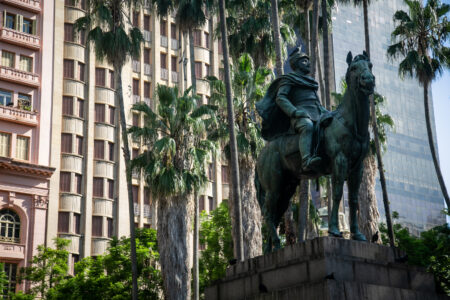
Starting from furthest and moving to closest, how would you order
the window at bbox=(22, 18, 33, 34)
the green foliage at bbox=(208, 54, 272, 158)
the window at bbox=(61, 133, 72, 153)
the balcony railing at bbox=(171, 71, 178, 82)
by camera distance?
the balcony railing at bbox=(171, 71, 178, 82) < the window at bbox=(61, 133, 72, 153) < the window at bbox=(22, 18, 33, 34) < the green foliage at bbox=(208, 54, 272, 158)

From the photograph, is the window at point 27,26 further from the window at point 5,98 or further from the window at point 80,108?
the window at point 80,108

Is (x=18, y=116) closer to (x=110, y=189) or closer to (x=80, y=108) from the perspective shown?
(x=80, y=108)

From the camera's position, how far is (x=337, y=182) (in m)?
12.3

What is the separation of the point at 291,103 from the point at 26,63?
43286 mm

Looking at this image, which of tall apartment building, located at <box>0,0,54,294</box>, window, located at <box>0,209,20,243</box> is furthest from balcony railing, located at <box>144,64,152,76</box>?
window, located at <box>0,209,20,243</box>

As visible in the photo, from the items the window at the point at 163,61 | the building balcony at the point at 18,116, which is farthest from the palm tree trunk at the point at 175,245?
the window at the point at 163,61

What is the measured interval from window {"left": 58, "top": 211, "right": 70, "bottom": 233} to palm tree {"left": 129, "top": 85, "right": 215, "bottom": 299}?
814 inches

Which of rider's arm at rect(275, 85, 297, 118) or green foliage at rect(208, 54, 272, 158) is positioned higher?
green foliage at rect(208, 54, 272, 158)

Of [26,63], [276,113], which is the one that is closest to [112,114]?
[26,63]

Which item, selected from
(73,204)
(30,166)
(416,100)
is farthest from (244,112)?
(416,100)

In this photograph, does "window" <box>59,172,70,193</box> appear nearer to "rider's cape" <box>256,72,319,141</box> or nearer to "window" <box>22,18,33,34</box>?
"window" <box>22,18,33,34</box>

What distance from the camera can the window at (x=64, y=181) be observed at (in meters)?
55.1

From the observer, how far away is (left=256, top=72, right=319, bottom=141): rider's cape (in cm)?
1379

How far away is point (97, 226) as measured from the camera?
56.0 m
